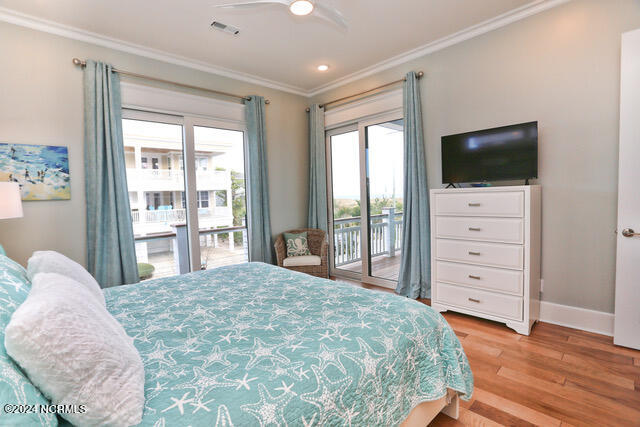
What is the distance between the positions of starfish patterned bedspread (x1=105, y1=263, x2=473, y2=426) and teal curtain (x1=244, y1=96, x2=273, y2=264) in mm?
2080

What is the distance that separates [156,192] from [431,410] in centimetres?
333

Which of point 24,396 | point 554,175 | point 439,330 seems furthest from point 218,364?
point 554,175

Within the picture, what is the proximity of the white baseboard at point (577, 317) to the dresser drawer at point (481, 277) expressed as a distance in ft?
1.69

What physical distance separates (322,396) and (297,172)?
3845 millimetres

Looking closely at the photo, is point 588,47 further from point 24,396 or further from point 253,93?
point 24,396

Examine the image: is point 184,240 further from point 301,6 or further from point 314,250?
point 301,6

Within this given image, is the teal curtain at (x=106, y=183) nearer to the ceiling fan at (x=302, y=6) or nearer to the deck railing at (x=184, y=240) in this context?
the deck railing at (x=184, y=240)

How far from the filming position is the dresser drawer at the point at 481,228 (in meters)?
2.59

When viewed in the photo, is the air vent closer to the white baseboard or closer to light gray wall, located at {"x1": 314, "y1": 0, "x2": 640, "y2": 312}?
light gray wall, located at {"x1": 314, "y1": 0, "x2": 640, "y2": 312}

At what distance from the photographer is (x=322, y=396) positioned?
101cm

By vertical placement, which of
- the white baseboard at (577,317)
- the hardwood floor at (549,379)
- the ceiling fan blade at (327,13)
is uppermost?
the ceiling fan blade at (327,13)

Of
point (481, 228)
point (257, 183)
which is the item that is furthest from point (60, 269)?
point (481, 228)

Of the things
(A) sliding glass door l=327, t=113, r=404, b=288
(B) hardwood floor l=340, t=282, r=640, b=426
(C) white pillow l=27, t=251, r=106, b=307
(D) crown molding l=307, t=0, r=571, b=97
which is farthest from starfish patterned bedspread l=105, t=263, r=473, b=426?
(D) crown molding l=307, t=0, r=571, b=97

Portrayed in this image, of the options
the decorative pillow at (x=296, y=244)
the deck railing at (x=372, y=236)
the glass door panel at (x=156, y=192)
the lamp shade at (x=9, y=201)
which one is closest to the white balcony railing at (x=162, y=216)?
the glass door panel at (x=156, y=192)
